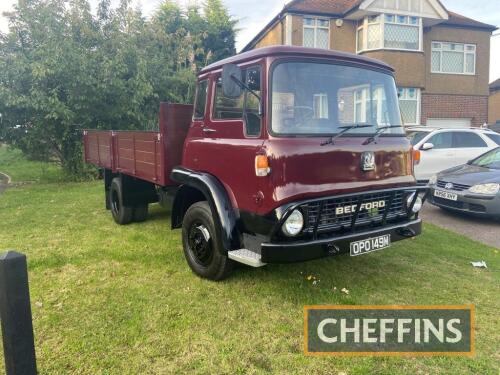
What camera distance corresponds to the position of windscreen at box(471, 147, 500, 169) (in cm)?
768

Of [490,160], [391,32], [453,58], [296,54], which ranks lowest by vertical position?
[490,160]

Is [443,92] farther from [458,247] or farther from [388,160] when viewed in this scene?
[388,160]

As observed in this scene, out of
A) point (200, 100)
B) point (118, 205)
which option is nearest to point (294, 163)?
point (200, 100)

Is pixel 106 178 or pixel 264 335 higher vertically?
pixel 106 178

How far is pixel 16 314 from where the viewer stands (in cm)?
209

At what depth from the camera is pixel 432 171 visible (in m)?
9.42

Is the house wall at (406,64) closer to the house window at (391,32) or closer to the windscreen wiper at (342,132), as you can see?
the house window at (391,32)

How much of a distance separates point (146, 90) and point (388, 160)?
939 cm

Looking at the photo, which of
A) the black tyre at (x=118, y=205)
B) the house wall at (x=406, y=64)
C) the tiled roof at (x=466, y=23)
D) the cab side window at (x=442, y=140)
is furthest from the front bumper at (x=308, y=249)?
the tiled roof at (x=466, y=23)

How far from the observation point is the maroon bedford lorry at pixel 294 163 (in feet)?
10.8

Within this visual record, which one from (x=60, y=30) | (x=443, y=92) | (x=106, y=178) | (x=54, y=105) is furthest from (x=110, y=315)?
(x=443, y=92)

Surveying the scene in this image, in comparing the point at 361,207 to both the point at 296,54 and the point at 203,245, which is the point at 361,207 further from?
the point at 203,245

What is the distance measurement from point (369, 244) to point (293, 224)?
83cm

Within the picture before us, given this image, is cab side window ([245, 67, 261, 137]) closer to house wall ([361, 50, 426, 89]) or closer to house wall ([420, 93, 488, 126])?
house wall ([361, 50, 426, 89])
